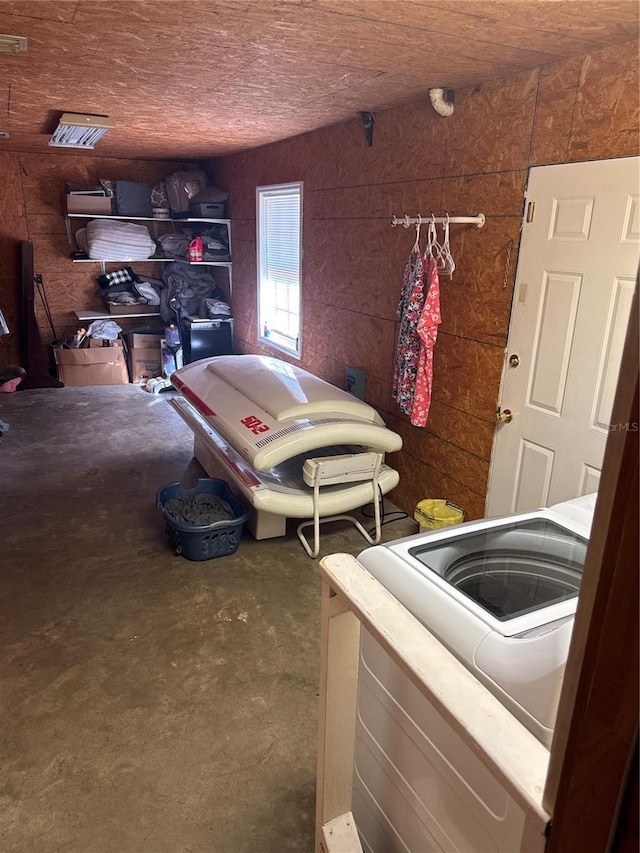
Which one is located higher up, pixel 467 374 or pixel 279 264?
pixel 279 264

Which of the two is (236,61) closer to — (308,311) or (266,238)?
(308,311)

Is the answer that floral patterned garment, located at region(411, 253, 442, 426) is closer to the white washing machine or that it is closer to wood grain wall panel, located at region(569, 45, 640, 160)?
wood grain wall panel, located at region(569, 45, 640, 160)

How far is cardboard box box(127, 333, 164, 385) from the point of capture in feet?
23.0

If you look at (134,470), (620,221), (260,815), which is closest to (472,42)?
(620,221)

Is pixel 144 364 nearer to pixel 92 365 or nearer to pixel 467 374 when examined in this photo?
pixel 92 365

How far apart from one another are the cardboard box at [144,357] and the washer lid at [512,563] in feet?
19.7

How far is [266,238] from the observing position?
584 cm

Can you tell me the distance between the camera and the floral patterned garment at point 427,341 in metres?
3.21

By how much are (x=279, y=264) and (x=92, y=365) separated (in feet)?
8.85

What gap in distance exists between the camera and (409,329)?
334 centimetres

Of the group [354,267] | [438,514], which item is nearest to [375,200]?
[354,267]

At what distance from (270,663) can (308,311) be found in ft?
10.3

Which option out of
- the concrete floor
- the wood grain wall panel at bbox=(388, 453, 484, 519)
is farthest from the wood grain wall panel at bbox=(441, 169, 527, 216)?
the concrete floor

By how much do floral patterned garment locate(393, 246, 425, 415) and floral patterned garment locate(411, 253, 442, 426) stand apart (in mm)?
40
